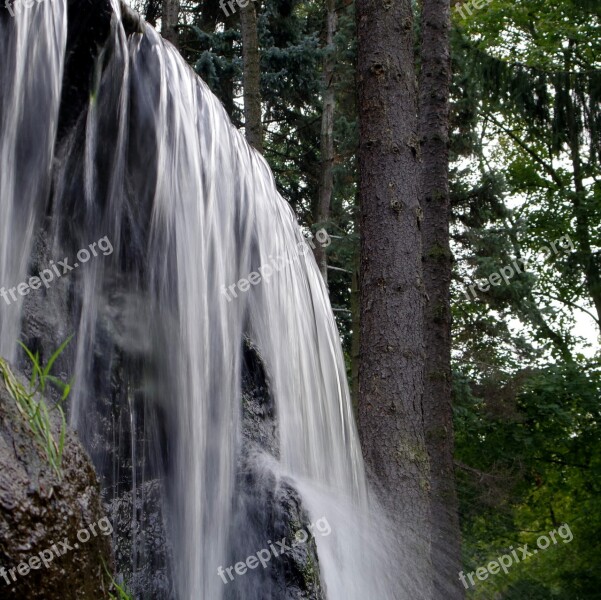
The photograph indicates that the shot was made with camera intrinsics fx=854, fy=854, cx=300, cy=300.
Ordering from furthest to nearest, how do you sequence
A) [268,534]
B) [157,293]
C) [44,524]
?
[157,293]
[268,534]
[44,524]

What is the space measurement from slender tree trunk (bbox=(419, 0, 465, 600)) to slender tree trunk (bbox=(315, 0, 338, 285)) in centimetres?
651

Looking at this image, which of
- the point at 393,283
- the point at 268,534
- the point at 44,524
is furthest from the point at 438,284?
the point at 44,524

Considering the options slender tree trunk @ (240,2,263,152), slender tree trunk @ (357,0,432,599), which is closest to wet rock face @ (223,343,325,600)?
slender tree trunk @ (357,0,432,599)

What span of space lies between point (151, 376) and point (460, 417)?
11225 mm

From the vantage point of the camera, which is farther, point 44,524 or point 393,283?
point 393,283

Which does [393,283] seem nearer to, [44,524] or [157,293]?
[157,293]

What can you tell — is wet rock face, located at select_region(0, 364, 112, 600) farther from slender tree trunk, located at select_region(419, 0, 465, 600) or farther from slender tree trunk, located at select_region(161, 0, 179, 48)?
slender tree trunk, located at select_region(161, 0, 179, 48)

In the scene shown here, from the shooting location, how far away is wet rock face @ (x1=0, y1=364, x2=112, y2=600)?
2.49 metres

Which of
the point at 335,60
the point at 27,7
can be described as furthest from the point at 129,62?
the point at 335,60

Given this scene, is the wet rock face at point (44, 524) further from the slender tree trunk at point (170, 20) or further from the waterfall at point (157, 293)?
the slender tree trunk at point (170, 20)

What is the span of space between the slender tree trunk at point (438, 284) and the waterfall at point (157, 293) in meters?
1.86

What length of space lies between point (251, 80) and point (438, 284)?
5.04 metres

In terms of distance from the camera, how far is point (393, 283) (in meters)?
5.75

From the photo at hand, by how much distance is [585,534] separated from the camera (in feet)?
47.6
